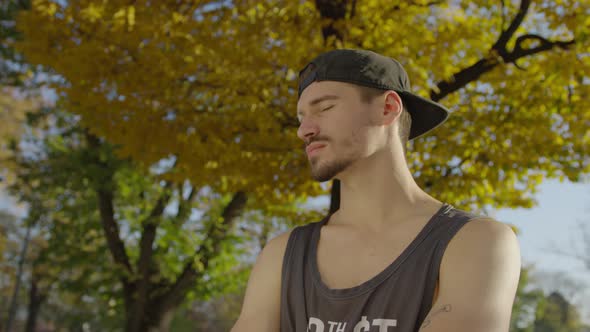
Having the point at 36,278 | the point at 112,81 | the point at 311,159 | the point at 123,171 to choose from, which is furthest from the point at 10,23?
the point at 36,278

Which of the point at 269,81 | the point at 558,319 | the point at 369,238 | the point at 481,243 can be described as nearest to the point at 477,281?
the point at 481,243

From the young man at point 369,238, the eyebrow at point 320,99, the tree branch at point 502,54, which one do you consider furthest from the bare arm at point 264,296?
the tree branch at point 502,54

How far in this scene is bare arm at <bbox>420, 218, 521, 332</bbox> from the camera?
5.24 ft

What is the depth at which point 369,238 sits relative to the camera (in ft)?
6.55

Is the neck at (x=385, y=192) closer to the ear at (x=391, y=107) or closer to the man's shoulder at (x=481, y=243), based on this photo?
the ear at (x=391, y=107)

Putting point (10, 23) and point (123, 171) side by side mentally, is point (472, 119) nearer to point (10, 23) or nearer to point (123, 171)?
point (123, 171)

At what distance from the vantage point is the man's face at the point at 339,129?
6.47ft

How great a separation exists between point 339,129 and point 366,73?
0.20 m

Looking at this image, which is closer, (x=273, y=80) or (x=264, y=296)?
(x=264, y=296)

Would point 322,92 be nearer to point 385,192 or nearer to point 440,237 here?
point 385,192

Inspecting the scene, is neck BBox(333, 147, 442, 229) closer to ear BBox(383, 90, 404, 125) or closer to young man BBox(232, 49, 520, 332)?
young man BBox(232, 49, 520, 332)

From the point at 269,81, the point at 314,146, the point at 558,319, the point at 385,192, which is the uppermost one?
the point at 269,81

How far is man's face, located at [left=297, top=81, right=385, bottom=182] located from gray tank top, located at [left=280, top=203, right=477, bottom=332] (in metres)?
0.31

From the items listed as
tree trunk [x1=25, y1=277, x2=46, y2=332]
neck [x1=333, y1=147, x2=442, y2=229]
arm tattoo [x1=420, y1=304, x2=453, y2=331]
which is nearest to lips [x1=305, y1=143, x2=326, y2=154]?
neck [x1=333, y1=147, x2=442, y2=229]
